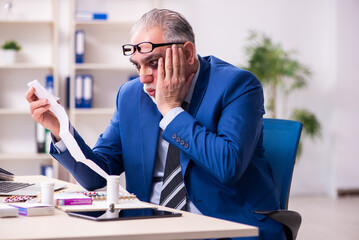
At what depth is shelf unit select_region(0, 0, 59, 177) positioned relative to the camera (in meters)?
5.04

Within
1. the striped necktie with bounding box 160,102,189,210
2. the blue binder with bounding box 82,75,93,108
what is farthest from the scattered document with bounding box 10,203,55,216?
the blue binder with bounding box 82,75,93,108

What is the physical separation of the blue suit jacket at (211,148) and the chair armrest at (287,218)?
3 centimetres

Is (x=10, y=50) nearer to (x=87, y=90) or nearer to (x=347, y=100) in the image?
(x=87, y=90)

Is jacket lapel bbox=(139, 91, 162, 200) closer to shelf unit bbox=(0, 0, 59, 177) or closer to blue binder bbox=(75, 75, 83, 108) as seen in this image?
blue binder bbox=(75, 75, 83, 108)

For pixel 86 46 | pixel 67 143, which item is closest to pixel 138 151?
pixel 67 143

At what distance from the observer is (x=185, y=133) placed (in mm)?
1540

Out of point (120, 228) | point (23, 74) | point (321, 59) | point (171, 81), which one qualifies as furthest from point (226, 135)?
point (321, 59)

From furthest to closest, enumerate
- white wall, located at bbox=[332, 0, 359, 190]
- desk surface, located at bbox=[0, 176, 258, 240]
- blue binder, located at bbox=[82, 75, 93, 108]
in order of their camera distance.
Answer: white wall, located at bbox=[332, 0, 359, 190], blue binder, located at bbox=[82, 75, 93, 108], desk surface, located at bbox=[0, 176, 258, 240]

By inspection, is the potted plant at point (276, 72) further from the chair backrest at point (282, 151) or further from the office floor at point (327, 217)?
the chair backrest at point (282, 151)

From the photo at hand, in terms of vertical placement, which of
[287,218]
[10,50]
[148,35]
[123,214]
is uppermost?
[148,35]

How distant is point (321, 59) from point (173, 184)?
473 centimetres

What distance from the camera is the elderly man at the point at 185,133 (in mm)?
1549

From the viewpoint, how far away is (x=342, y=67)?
5918 millimetres

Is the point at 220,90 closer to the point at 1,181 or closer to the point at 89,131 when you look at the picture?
the point at 1,181
